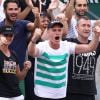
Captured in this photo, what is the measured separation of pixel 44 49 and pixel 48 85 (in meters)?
0.48

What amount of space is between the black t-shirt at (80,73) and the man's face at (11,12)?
1133 millimetres

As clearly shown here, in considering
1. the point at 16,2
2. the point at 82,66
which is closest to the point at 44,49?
the point at 82,66

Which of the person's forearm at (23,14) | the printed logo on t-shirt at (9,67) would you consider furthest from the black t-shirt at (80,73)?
the person's forearm at (23,14)

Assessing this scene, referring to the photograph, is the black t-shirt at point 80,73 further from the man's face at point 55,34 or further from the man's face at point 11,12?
the man's face at point 11,12

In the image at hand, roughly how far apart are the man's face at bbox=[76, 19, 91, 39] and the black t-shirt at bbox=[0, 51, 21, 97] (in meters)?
1.23

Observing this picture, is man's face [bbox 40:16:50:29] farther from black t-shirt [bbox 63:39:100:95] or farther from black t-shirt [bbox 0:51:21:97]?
black t-shirt [bbox 0:51:21:97]

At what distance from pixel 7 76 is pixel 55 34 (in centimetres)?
83

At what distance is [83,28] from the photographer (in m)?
7.74

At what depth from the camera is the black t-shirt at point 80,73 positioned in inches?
302

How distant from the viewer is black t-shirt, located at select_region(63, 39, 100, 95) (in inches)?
302

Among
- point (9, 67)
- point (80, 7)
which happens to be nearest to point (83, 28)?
point (80, 7)

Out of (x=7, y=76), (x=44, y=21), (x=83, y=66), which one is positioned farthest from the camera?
(x=44, y=21)

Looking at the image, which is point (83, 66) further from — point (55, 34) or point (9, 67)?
point (9, 67)

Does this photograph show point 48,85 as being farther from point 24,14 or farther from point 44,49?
point 24,14
